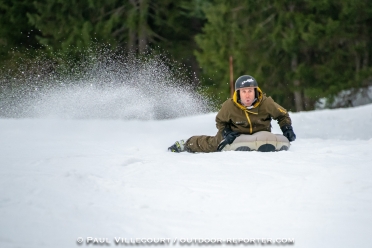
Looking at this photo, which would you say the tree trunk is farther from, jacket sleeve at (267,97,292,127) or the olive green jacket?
the olive green jacket

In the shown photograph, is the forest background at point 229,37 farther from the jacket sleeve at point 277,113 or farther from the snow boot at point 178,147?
the snow boot at point 178,147

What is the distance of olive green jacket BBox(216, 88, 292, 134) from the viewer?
21.7ft

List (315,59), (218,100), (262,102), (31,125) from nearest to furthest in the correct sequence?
(262,102) < (31,125) < (315,59) < (218,100)

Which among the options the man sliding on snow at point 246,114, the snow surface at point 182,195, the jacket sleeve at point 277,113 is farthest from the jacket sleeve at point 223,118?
the snow surface at point 182,195

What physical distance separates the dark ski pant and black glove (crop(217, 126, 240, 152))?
0.13 metres

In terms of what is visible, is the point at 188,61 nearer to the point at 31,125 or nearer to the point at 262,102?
the point at 31,125

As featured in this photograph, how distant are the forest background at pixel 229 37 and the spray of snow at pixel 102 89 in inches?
26.0

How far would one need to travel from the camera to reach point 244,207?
385 centimetres

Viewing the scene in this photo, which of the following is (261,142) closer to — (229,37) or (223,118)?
(223,118)

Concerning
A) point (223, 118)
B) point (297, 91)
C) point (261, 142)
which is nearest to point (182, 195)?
point (261, 142)

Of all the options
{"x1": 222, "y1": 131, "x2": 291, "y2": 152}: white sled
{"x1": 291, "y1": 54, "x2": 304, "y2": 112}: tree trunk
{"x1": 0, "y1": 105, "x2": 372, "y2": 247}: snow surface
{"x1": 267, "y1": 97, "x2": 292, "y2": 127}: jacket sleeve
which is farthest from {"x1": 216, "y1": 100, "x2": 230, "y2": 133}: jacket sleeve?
{"x1": 291, "y1": 54, "x2": 304, "y2": 112}: tree trunk

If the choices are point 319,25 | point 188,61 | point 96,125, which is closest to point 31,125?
point 96,125

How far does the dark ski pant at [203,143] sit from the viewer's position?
687 centimetres

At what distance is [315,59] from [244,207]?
563 inches
